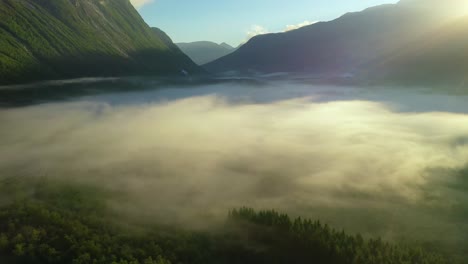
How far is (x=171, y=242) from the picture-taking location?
85.4 m

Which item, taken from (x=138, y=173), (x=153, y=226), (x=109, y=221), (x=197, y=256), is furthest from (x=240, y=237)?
(x=138, y=173)

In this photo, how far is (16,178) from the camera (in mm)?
146125

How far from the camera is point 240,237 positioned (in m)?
94.1

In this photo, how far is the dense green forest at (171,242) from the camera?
74438 millimetres

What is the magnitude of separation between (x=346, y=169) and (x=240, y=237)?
358 feet

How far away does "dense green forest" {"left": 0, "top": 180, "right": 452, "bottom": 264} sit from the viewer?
74438 millimetres

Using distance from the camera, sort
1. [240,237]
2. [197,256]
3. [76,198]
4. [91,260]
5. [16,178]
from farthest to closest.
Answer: [16,178] < [76,198] < [240,237] < [197,256] < [91,260]

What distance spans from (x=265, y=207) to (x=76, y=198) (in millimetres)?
59232

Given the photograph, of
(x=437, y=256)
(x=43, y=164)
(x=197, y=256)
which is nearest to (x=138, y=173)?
(x=43, y=164)

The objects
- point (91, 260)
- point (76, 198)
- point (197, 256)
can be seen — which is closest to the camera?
point (91, 260)

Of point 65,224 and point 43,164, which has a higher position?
point 65,224

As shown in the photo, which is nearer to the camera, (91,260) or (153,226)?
(91,260)

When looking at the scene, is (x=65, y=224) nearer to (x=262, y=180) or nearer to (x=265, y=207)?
(x=265, y=207)

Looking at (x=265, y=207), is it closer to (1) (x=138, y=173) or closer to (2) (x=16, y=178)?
(1) (x=138, y=173)
